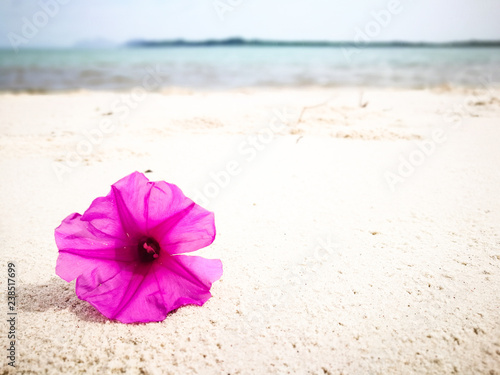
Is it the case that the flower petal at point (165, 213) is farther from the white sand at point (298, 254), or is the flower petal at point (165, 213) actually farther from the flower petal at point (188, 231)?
the white sand at point (298, 254)

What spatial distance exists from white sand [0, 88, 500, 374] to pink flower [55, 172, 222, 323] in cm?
8

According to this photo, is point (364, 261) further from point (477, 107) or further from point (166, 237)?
point (477, 107)

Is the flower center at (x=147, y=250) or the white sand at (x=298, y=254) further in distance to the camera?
the flower center at (x=147, y=250)

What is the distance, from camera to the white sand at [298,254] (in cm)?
108

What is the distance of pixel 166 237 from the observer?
1240 mm

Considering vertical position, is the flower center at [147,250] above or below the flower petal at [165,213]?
below

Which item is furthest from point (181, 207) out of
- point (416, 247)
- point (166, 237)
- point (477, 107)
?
point (477, 107)

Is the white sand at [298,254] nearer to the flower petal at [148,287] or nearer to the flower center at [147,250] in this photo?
A: the flower petal at [148,287]

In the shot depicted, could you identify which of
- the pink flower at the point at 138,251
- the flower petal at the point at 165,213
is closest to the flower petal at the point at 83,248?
the pink flower at the point at 138,251

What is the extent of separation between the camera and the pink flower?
116 centimetres

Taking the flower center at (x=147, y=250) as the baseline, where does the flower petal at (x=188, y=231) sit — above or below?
above

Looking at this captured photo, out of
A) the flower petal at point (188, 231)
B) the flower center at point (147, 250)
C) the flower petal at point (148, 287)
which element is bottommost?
the flower petal at point (148, 287)

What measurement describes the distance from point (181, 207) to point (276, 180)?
1.21 m

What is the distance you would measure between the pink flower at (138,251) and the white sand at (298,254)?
0.27ft
